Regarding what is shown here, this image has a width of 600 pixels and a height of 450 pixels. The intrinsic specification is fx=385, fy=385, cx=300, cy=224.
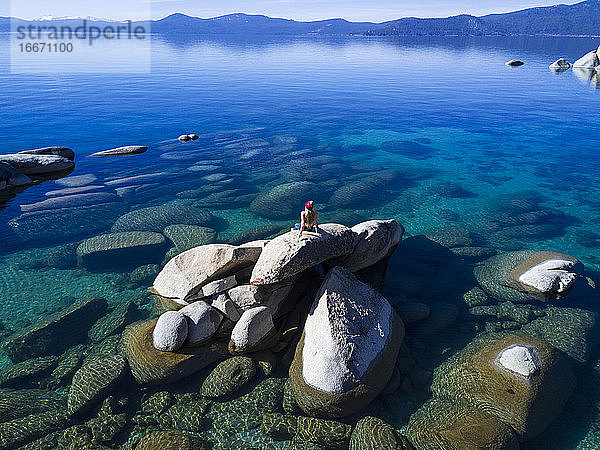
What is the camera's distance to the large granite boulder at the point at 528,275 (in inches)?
605

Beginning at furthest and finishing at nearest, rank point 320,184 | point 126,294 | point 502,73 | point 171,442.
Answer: point 502,73 → point 320,184 → point 126,294 → point 171,442

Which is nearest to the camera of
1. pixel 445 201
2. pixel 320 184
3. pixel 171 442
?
pixel 171 442

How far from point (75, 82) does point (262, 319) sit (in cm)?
7572

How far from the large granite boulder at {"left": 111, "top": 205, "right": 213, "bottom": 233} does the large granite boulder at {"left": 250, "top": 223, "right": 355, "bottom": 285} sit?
9628 mm

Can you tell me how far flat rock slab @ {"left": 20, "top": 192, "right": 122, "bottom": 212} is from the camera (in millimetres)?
23519

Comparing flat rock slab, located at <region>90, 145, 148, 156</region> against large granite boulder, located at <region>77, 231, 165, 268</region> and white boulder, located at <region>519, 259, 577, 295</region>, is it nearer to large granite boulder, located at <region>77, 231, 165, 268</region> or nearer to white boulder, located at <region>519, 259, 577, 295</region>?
large granite boulder, located at <region>77, 231, 165, 268</region>

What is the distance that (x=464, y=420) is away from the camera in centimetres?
1023

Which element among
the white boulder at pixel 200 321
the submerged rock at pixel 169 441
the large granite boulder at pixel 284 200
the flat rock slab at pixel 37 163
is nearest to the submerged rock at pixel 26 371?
the white boulder at pixel 200 321

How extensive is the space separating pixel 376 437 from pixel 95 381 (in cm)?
818

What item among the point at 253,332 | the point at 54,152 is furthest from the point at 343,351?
the point at 54,152

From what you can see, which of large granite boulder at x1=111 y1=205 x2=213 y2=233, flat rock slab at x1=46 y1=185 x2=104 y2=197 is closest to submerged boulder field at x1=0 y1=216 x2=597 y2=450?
large granite boulder at x1=111 y1=205 x2=213 y2=233

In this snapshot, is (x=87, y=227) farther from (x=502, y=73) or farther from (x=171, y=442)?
(x=502, y=73)

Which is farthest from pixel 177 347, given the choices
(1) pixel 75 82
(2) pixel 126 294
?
(1) pixel 75 82

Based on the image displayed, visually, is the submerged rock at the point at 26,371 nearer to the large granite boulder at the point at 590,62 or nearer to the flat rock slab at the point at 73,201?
the flat rock slab at the point at 73,201
